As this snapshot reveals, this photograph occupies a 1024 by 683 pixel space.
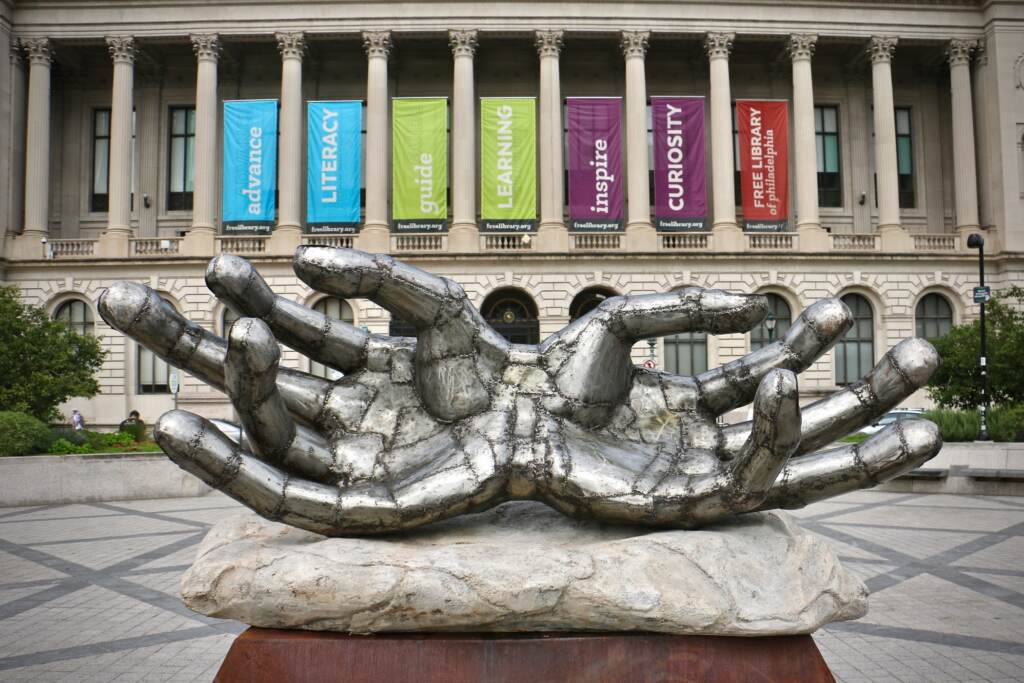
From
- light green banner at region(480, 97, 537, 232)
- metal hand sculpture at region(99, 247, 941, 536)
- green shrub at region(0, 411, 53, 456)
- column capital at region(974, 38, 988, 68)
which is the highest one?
column capital at region(974, 38, 988, 68)

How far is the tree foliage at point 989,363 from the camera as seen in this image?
23.8 m

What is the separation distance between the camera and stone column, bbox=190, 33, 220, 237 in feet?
120

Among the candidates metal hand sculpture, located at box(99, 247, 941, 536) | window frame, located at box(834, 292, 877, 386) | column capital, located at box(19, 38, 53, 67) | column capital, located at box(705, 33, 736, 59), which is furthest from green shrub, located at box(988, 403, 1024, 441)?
column capital, located at box(19, 38, 53, 67)

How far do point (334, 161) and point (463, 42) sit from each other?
8272 millimetres

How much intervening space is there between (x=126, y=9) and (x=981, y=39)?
39.6m

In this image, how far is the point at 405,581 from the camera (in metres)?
3.90

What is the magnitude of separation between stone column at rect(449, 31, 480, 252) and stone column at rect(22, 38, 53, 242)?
60.7 ft

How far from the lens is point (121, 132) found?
37281mm

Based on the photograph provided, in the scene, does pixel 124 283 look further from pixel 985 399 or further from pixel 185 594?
pixel 985 399

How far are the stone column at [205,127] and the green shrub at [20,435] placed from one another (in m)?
19.5

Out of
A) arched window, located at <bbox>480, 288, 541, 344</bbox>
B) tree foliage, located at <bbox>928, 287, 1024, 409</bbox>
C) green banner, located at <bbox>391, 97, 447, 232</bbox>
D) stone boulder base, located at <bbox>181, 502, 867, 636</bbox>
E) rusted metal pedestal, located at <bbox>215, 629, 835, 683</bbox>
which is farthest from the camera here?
arched window, located at <bbox>480, 288, 541, 344</bbox>

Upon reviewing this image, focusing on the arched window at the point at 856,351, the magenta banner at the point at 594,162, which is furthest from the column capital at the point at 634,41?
the arched window at the point at 856,351

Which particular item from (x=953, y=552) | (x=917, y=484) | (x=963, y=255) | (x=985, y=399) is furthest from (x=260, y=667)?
(x=963, y=255)

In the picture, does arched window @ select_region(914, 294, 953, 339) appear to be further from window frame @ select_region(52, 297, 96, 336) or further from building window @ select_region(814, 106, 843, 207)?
window frame @ select_region(52, 297, 96, 336)
